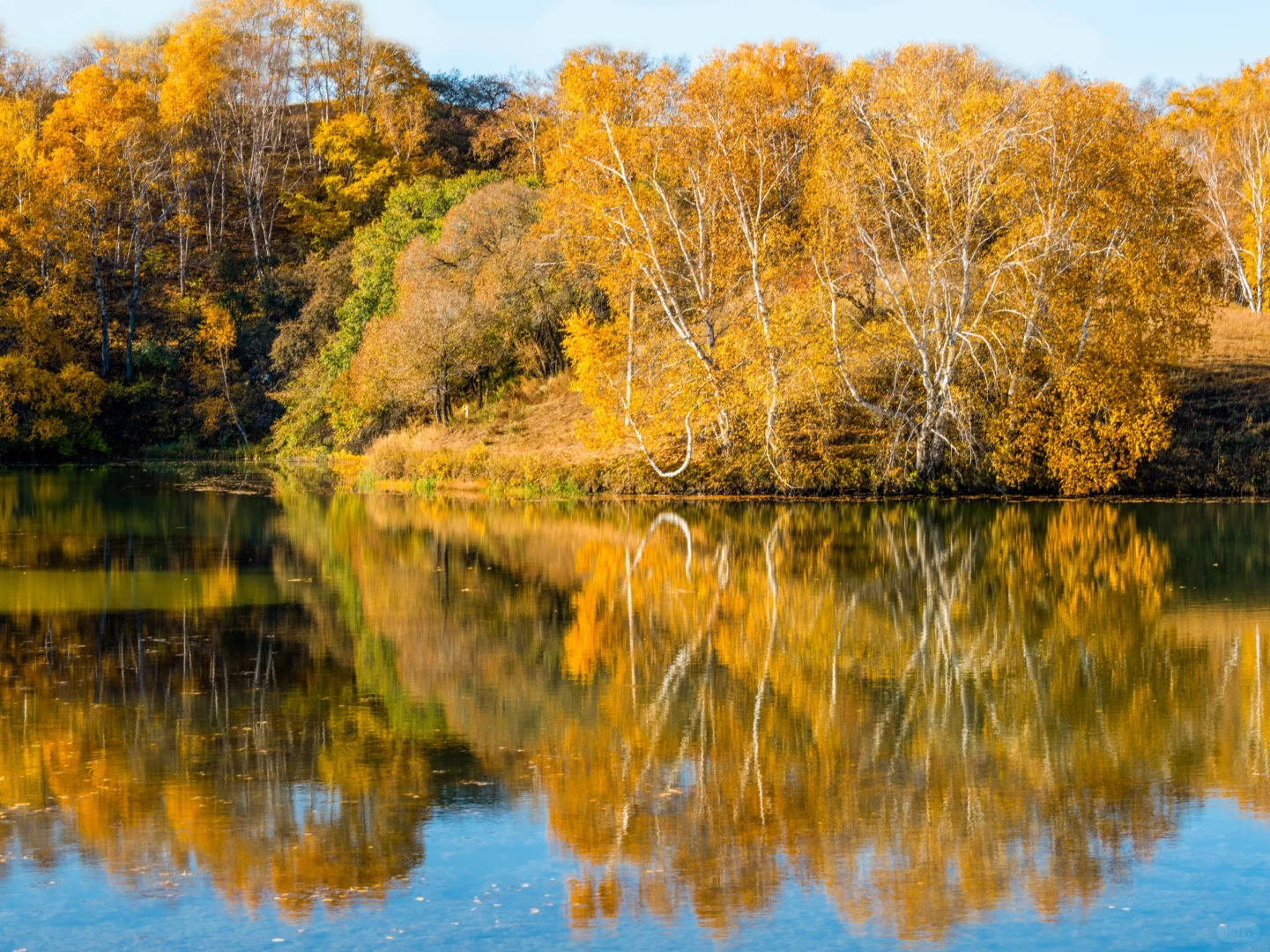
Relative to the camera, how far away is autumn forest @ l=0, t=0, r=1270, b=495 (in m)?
29.0

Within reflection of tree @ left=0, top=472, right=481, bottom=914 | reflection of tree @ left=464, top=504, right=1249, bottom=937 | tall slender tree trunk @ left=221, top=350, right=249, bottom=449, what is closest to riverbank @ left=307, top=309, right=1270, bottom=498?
tall slender tree trunk @ left=221, top=350, right=249, bottom=449

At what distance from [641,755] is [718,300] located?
24.0 metres

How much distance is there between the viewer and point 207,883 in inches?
274

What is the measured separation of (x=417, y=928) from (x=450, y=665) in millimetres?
6002

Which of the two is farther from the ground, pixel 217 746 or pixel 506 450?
pixel 506 450

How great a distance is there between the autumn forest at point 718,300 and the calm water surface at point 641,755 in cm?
1111

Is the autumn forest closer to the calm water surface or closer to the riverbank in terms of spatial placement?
the riverbank

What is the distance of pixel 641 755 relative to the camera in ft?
30.2

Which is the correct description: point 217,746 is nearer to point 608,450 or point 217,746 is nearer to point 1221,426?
point 608,450

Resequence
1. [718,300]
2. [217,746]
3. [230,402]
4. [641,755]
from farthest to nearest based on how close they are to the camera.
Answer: [230,402] < [718,300] < [217,746] < [641,755]

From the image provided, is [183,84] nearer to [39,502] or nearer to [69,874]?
[39,502]

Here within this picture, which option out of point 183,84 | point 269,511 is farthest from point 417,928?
point 183,84

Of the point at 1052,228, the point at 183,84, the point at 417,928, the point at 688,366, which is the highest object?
the point at 183,84

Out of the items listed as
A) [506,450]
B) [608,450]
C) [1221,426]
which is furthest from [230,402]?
[1221,426]
